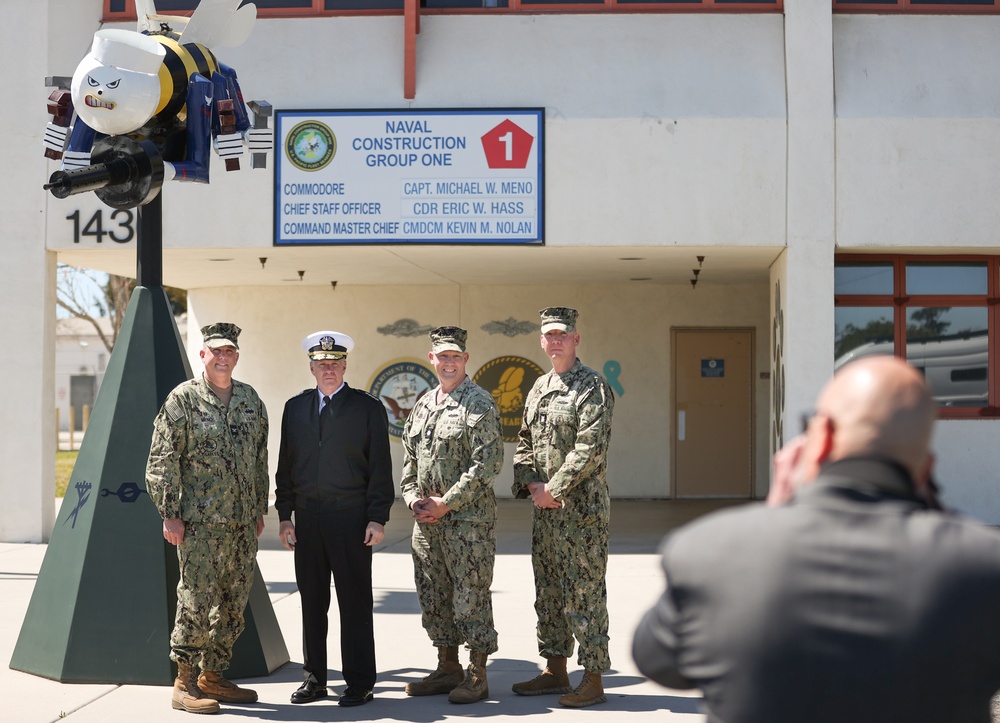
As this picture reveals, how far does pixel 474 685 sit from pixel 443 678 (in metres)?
0.26

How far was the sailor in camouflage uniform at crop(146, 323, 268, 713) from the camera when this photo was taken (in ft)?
18.8

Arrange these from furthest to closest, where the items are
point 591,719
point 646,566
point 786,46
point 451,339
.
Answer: point 786,46
point 646,566
point 451,339
point 591,719

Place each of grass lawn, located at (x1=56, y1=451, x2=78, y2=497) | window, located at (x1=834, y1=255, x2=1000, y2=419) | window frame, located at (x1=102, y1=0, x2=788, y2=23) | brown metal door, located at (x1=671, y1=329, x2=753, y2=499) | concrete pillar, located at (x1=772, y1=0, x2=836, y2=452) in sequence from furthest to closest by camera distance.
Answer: grass lawn, located at (x1=56, y1=451, x2=78, y2=497) < brown metal door, located at (x1=671, y1=329, x2=753, y2=499) < window, located at (x1=834, y1=255, x2=1000, y2=419) < window frame, located at (x1=102, y1=0, x2=788, y2=23) < concrete pillar, located at (x1=772, y1=0, x2=836, y2=452)

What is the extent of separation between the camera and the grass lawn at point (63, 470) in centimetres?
1944

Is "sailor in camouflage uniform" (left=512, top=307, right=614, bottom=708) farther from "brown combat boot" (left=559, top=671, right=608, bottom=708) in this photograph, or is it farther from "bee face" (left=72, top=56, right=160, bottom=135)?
"bee face" (left=72, top=56, right=160, bottom=135)

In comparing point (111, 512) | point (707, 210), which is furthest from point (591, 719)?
point (707, 210)

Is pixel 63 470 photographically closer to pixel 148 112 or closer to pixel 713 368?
pixel 713 368

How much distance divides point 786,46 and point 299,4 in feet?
15.6

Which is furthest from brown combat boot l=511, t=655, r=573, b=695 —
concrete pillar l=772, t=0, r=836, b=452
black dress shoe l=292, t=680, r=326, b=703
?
concrete pillar l=772, t=0, r=836, b=452

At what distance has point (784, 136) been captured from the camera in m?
10.8

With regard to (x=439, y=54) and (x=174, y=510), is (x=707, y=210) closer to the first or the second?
(x=439, y=54)

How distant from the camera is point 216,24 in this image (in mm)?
6973

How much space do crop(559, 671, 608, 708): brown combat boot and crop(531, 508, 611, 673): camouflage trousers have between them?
56mm

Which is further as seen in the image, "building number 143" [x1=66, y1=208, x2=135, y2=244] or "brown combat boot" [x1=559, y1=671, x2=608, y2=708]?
"building number 143" [x1=66, y1=208, x2=135, y2=244]
